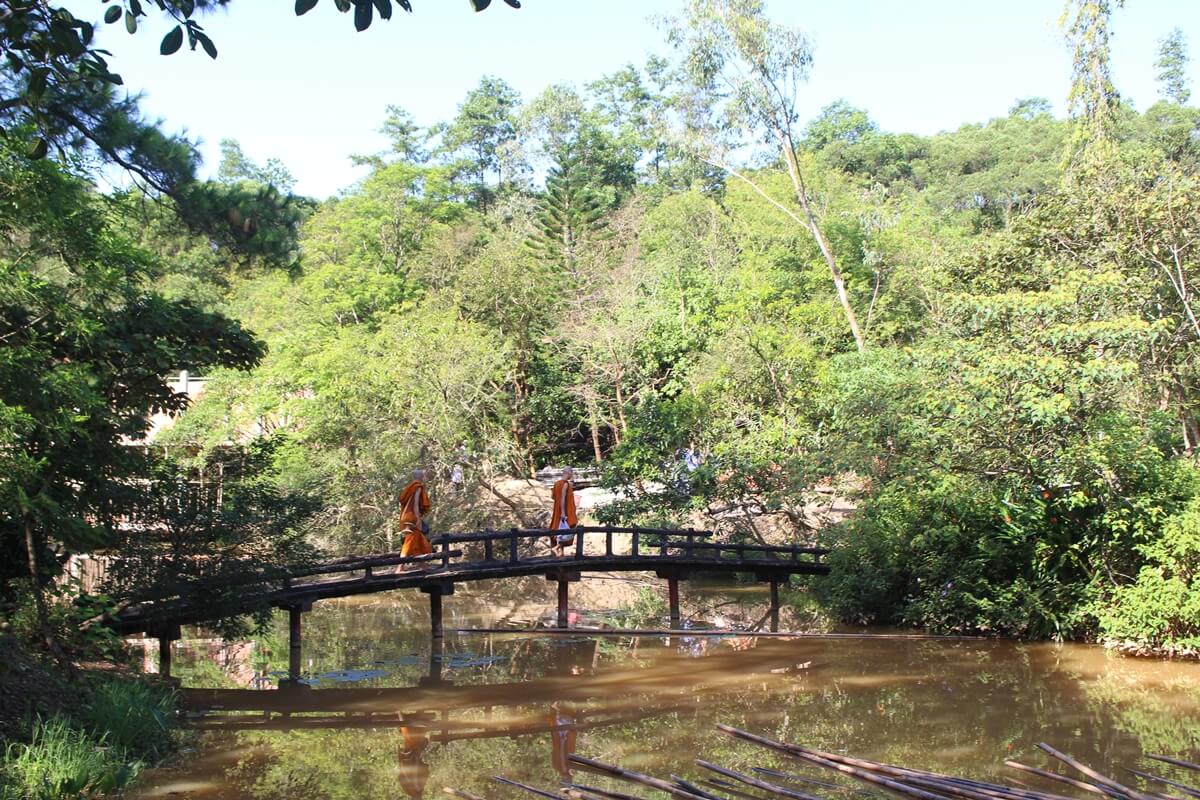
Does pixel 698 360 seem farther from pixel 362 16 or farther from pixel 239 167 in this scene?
pixel 239 167

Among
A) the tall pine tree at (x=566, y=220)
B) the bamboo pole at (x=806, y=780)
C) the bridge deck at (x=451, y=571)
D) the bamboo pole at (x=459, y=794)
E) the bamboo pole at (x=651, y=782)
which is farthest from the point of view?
the tall pine tree at (x=566, y=220)

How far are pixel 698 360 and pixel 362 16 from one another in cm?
2577

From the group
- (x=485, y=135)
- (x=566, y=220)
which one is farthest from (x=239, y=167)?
(x=566, y=220)

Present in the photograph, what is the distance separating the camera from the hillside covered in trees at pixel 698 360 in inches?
476

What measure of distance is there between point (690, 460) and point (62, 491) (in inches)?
497

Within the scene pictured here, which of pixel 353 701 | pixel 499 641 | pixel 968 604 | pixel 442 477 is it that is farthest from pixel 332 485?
pixel 968 604

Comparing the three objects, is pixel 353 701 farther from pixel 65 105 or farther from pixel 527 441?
pixel 527 441

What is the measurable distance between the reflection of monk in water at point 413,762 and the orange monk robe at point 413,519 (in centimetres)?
462

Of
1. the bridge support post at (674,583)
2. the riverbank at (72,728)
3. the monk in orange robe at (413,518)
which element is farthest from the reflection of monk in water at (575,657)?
the riverbank at (72,728)

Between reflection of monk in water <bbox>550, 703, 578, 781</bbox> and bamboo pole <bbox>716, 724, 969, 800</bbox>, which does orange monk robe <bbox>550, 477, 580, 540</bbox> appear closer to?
reflection of monk in water <bbox>550, 703, 578, 781</bbox>

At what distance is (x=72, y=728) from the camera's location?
948 centimetres

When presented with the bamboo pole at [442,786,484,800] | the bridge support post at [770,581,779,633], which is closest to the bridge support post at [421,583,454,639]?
the bridge support post at [770,581,779,633]

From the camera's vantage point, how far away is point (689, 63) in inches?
1185

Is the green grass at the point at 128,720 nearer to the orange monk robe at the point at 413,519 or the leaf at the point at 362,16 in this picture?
the orange monk robe at the point at 413,519
